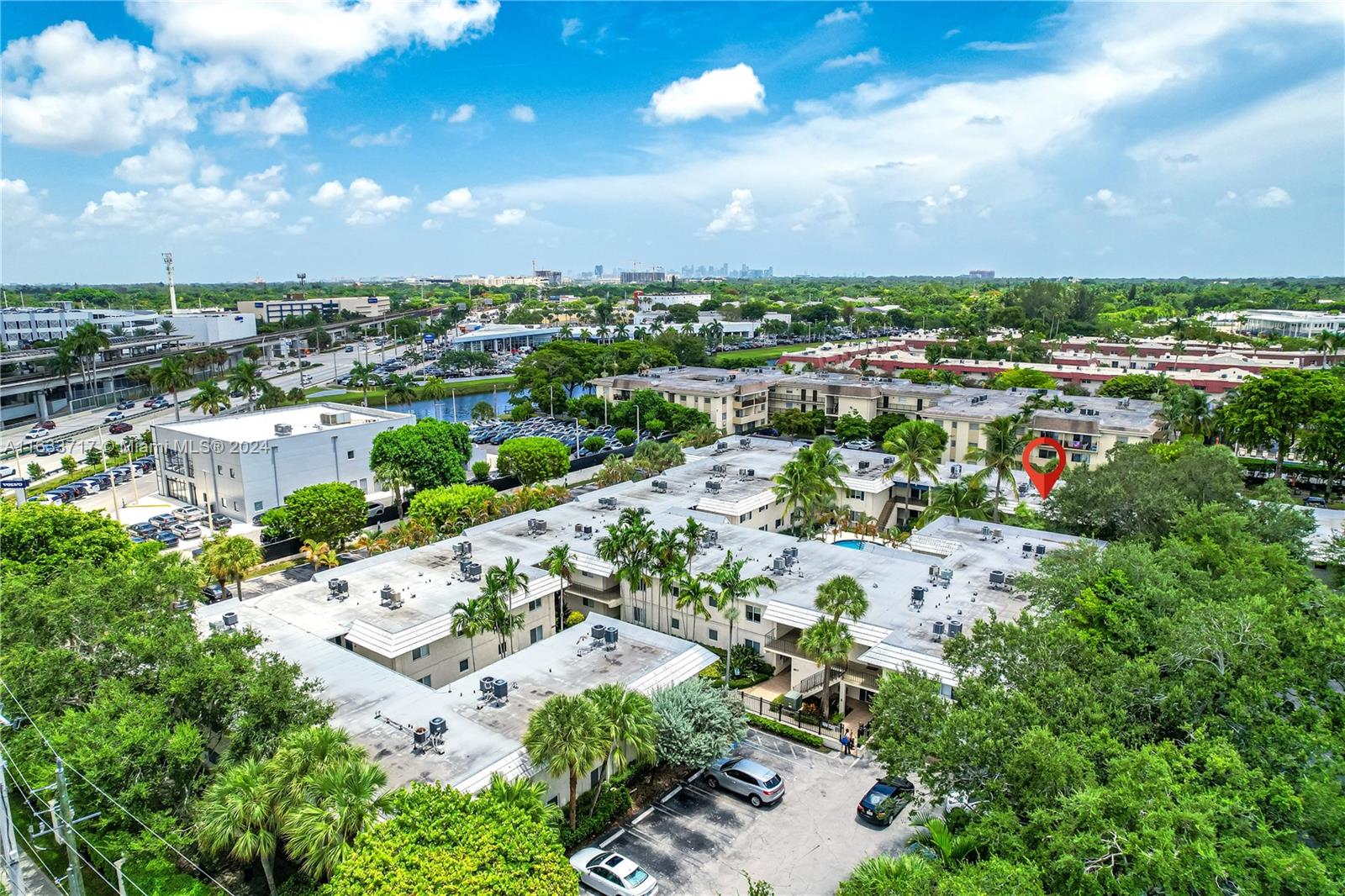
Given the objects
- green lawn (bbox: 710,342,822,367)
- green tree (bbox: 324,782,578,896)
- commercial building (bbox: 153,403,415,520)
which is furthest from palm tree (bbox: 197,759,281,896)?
green lawn (bbox: 710,342,822,367)

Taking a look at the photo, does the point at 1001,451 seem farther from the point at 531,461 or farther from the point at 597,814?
the point at 597,814

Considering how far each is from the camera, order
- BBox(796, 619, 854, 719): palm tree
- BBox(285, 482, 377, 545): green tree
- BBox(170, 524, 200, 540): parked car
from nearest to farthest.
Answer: BBox(796, 619, 854, 719): palm tree
BBox(285, 482, 377, 545): green tree
BBox(170, 524, 200, 540): parked car

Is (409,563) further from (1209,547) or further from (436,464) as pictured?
(1209,547)

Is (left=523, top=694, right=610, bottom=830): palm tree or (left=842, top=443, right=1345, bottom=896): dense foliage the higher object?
(left=842, top=443, right=1345, bottom=896): dense foliage

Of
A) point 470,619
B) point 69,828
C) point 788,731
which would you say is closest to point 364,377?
point 470,619

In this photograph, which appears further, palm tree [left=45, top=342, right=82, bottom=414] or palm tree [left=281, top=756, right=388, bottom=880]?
palm tree [left=45, top=342, right=82, bottom=414]

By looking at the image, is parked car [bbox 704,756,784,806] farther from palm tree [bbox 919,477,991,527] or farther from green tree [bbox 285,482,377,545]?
green tree [bbox 285,482,377,545]
